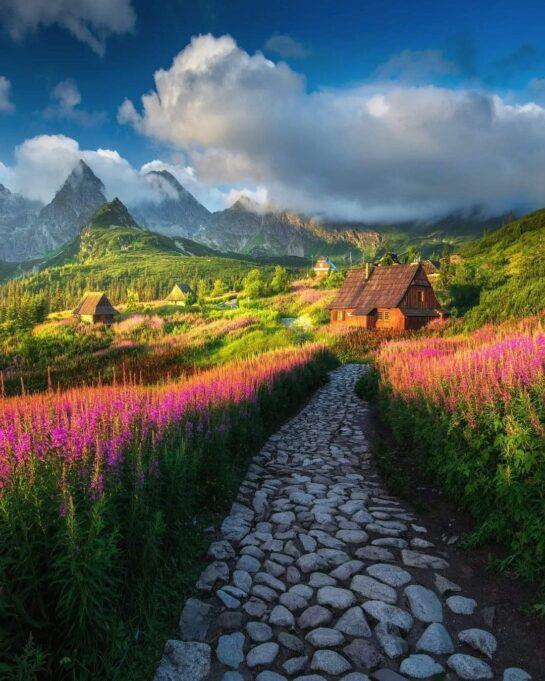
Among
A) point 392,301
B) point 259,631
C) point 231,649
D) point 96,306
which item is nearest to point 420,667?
point 259,631

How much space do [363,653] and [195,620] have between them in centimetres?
140

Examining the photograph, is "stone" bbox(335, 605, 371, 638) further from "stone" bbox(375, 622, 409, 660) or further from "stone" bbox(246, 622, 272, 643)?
"stone" bbox(246, 622, 272, 643)

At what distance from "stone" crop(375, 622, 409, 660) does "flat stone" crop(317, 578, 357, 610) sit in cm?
36

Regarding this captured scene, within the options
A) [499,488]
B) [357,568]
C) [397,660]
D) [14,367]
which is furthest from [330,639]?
[14,367]

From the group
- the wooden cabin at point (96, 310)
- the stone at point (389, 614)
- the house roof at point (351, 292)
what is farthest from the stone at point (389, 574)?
the wooden cabin at point (96, 310)

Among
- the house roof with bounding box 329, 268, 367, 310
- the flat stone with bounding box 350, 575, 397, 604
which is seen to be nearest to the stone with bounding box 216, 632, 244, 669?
the flat stone with bounding box 350, 575, 397, 604

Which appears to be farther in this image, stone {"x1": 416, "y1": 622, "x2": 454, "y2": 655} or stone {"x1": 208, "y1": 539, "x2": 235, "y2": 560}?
stone {"x1": 208, "y1": 539, "x2": 235, "y2": 560}

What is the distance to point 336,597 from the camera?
12.5 feet

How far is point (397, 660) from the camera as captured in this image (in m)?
3.07

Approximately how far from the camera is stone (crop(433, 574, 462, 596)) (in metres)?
3.90

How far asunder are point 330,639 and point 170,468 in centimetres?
206

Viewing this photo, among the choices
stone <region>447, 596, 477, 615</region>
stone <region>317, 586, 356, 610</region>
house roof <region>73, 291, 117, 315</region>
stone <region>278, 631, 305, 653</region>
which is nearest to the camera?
stone <region>278, 631, 305, 653</region>

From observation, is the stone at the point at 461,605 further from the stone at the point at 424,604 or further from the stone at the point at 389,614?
the stone at the point at 389,614

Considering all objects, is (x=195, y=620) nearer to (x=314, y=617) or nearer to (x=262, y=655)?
(x=262, y=655)
